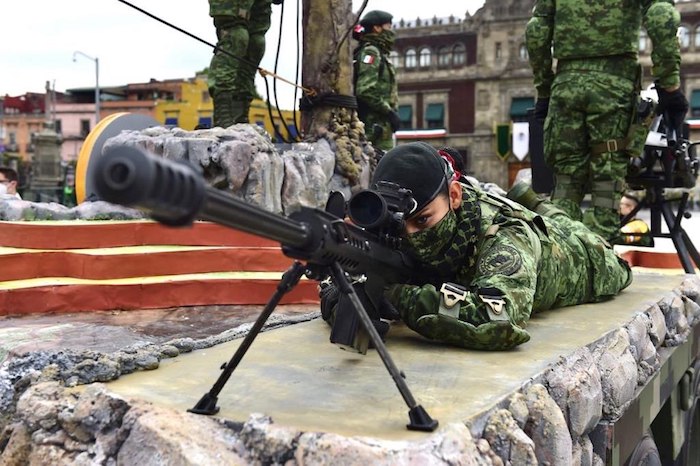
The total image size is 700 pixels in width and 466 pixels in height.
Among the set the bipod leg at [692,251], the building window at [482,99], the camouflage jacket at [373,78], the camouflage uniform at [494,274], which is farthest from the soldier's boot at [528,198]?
the building window at [482,99]

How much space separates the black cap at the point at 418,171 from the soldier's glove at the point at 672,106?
299 centimetres

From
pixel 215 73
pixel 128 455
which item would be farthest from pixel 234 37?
pixel 128 455

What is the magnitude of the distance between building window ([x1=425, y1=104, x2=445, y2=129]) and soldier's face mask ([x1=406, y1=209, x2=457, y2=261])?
34.1 metres

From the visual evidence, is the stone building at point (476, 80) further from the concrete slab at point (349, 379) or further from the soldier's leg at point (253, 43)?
the concrete slab at point (349, 379)

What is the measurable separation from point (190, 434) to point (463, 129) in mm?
35092

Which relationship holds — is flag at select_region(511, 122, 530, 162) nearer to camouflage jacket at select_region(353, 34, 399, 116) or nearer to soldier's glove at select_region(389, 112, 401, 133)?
soldier's glove at select_region(389, 112, 401, 133)

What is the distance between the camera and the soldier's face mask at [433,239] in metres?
2.51

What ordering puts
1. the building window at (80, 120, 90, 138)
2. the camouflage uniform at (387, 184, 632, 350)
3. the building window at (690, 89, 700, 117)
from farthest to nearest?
1. the building window at (80, 120, 90, 138)
2. the building window at (690, 89, 700, 117)
3. the camouflage uniform at (387, 184, 632, 350)

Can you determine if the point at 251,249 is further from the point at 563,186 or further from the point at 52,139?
the point at 52,139

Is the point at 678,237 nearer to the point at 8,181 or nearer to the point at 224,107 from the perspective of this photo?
the point at 224,107

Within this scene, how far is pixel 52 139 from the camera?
2127cm

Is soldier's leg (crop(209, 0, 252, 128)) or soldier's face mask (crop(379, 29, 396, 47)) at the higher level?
soldier's face mask (crop(379, 29, 396, 47))

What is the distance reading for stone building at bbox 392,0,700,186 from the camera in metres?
33.7

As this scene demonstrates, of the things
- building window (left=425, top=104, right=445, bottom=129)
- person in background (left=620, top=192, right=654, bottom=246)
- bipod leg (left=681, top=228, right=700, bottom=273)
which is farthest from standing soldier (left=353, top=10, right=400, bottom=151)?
building window (left=425, top=104, right=445, bottom=129)
